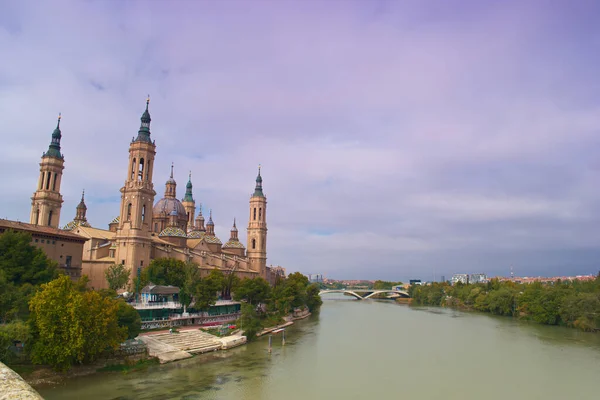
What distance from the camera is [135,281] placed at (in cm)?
3962

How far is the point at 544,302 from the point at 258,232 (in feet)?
139

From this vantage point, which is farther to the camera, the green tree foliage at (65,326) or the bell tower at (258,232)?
the bell tower at (258,232)

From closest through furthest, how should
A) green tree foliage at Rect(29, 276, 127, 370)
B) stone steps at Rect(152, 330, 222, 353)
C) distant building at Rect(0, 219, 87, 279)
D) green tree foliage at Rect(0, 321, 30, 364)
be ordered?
green tree foliage at Rect(0, 321, 30, 364)
green tree foliage at Rect(29, 276, 127, 370)
stone steps at Rect(152, 330, 222, 353)
distant building at Rect(0, 219, 87, 279)

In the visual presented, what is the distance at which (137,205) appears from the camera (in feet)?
143

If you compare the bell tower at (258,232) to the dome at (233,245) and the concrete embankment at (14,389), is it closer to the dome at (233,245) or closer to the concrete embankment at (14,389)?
the dome at (233,245)

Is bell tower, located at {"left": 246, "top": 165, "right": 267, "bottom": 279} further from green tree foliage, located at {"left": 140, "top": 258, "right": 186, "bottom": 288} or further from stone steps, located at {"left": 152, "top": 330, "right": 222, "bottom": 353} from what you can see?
stone steps, located at {"left": 152, "top": 330, "right": 222, "bottom": 353}

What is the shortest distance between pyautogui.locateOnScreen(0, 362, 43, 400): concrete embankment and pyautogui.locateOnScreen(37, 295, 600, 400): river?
12417mm

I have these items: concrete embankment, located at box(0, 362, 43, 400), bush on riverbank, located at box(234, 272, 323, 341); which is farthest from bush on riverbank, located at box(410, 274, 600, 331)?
concrete embankment, located at box(0, 362, 43, 400)

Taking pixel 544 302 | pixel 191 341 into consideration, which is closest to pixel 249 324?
pixel 191 341

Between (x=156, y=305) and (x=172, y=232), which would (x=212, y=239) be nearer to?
(x=172, y=232)

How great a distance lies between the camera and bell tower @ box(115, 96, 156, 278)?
42719 millimetres

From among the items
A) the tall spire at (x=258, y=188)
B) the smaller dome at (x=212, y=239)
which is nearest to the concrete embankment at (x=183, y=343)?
the smaller dome at (x=212, y=239)

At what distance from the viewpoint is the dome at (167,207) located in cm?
5897

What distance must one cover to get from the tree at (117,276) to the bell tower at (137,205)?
1.99 m
